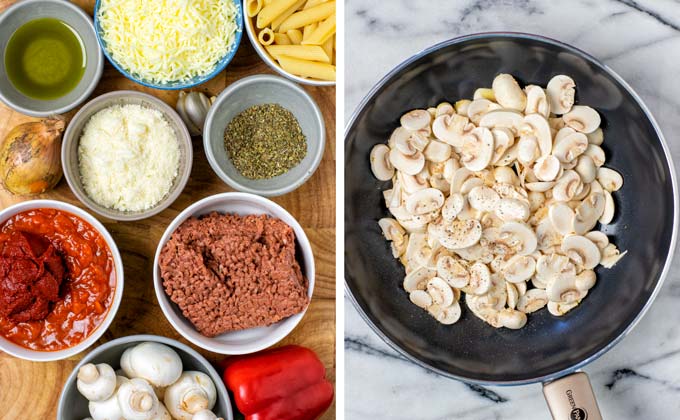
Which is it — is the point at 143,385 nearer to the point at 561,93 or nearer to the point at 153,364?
the point at 153,364

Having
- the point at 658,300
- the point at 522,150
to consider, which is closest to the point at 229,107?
the point at 522,150

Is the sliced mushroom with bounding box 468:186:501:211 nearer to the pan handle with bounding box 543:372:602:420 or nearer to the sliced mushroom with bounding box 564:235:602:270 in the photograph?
the sliced mushroom with bounding box 564:235:602:270

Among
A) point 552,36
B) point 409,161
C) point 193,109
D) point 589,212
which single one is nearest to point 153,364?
point 193,109

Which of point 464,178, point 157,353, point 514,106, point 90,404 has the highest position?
point 514,106

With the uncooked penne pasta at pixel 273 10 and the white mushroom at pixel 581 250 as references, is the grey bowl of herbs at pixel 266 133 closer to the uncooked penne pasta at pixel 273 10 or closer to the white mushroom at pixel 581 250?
the uncooked penne pasta at pixel 273 10

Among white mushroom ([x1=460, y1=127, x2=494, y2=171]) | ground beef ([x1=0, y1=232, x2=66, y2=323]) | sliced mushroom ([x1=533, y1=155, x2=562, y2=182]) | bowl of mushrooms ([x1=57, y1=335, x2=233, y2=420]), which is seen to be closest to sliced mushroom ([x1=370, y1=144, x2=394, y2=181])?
white mushroom ([x1=460, y1=127, x2=494, y2=171])

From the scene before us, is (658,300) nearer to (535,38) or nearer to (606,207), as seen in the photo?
(606,207)
